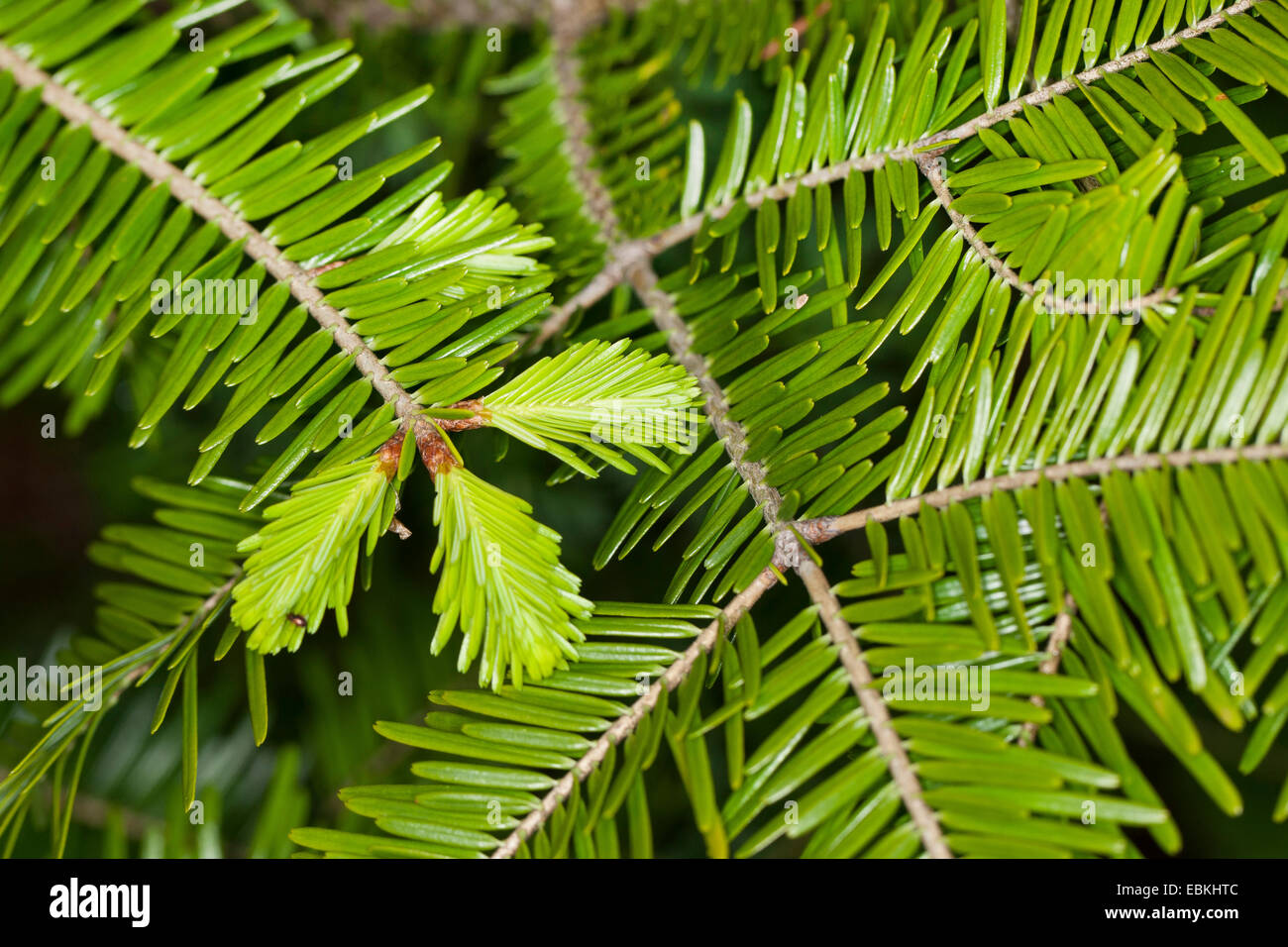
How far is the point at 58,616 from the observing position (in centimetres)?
107

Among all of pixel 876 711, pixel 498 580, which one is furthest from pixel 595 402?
pixel 876 711

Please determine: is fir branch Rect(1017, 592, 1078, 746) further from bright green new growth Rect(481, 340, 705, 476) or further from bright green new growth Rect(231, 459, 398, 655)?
bright green new growth Rect(231, 459, 398, 655)

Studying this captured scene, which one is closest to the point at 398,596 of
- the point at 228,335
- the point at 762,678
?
the point at 228,335

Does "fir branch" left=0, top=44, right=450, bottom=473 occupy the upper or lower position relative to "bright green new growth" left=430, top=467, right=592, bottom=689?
upper

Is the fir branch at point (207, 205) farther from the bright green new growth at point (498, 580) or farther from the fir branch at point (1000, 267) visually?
the fir branch at point (1000, 267)

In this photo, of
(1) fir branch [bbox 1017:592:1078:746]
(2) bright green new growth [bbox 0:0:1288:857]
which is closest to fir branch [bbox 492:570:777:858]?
(2) bright green new growth [bbox 0:0:1288:857]

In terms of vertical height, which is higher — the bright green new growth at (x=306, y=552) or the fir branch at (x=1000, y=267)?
the fir branch at (x=1000, y=267)

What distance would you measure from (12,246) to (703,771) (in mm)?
507

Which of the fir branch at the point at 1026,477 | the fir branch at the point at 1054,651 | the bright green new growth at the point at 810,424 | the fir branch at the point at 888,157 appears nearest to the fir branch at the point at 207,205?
the bright green new growth at the point at 810,424

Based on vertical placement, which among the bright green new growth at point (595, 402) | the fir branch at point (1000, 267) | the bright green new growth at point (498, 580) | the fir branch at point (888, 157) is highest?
the fir branch at point (888, 157)

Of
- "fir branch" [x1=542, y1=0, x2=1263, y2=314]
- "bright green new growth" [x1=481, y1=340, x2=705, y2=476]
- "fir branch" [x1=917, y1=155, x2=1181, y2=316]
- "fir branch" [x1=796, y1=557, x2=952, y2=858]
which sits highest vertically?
"fir branch" [x1=542, y1=0, x2=1263, y2=314]

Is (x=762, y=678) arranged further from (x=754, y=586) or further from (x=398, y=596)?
(x=398, y=596)

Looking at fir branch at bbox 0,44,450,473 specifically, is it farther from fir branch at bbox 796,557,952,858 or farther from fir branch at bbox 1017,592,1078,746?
fir branch at bbox 1017,592,1078,746

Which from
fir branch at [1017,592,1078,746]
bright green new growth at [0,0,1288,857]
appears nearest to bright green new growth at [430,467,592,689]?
bright green new growth at [0,0,1288,857]
